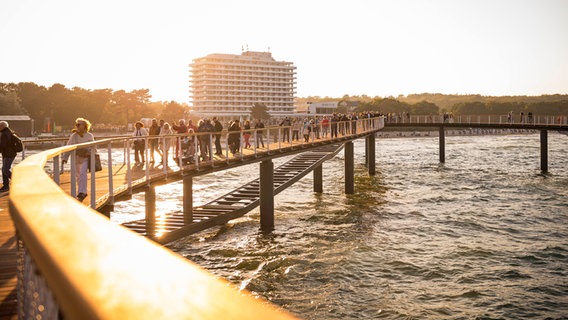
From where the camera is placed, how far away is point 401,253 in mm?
21078

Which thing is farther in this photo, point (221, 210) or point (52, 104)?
point (52, 104)

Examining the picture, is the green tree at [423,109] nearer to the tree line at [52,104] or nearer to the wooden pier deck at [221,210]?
the tree line at [52,104]

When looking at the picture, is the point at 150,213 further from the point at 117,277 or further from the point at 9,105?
the point at 9,105

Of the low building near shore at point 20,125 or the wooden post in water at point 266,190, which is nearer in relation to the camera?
the wooden post in water at point 266,190

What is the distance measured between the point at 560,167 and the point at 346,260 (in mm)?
46584

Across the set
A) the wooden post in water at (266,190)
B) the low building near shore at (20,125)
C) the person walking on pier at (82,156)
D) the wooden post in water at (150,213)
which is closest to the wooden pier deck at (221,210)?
the wooden post in water at (150,213)

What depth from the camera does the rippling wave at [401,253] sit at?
51.5 feet

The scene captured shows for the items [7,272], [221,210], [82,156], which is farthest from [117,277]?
[221,210]

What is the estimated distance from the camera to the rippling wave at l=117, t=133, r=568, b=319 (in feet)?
51.5

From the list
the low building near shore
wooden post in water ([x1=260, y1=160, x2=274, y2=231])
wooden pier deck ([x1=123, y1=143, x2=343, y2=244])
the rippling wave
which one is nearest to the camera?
the rippling wave

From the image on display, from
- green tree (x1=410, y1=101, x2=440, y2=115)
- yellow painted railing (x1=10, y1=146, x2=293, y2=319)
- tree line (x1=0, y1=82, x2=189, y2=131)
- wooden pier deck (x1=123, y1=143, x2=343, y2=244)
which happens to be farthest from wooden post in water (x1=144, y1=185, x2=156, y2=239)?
green tree (x1=410, y1=101, x2=440, y2=115)

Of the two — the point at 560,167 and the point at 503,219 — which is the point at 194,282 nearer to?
the point at 503,219

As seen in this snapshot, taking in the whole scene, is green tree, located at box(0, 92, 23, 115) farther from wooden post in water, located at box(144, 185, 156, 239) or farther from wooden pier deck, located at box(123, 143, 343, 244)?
wooden post in water, located at box(144, 185, 156, 239)

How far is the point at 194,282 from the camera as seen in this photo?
983 millimetres
